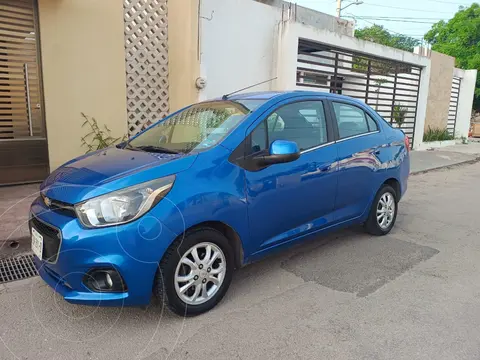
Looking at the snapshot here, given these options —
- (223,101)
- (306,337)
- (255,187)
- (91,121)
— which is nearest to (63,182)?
(255,187)

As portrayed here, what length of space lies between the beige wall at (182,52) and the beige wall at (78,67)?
98 cm

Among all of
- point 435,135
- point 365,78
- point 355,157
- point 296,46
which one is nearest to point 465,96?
point 435,135

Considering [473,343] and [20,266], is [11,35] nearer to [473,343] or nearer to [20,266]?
[20,266]

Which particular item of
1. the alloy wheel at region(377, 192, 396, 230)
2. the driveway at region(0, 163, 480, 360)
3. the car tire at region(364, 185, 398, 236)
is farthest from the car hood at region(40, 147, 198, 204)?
the alloy wheel at region(377, 192, 396, 230)

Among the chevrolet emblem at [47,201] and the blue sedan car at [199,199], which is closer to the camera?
the blue sedan car at [199,199]

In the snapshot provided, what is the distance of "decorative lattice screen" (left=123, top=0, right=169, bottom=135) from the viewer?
267 inches

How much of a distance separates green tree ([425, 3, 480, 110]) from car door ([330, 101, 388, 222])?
2061 centimetres

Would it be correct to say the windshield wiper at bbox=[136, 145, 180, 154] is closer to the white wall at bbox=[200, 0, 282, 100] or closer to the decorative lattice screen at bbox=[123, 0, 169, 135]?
the decorative lattice screen at bbox=[123, 0, 169, 135]

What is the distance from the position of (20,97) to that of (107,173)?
13.5 ft

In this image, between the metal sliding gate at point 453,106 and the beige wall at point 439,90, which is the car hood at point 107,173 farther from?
the metal sliding gate at point 453,106

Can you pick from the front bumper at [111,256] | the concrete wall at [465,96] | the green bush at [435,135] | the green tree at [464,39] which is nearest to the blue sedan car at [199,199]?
the front bumper at [111,256]

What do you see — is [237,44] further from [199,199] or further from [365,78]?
[199,199]

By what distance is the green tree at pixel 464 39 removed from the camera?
22.2 m

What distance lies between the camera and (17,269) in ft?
12.2
